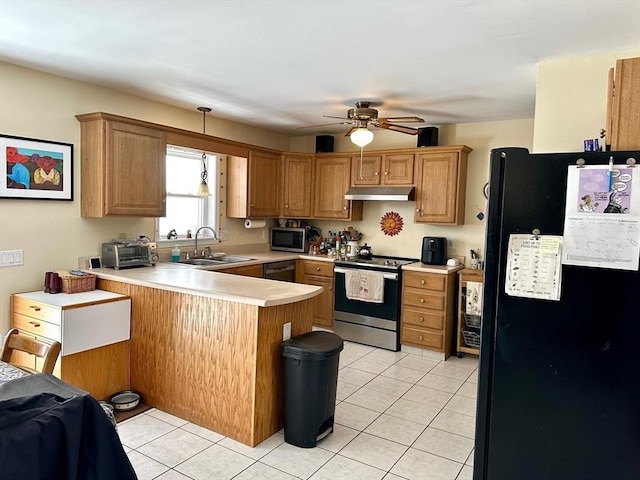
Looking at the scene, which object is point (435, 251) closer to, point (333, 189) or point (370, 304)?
point (370, 304)

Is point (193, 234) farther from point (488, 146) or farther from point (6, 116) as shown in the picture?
point (488, 146)

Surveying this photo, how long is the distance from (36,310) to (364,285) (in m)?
3.05

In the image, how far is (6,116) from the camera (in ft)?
10.5

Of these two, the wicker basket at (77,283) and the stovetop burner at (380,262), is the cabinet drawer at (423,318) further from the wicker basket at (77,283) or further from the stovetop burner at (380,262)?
the wicker basket at (77,283)

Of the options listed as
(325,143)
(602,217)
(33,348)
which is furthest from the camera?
(325,143)

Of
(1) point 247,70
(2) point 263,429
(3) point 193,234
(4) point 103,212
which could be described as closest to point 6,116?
(4) point 103,212

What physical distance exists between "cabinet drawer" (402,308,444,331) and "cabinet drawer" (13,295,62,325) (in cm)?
320

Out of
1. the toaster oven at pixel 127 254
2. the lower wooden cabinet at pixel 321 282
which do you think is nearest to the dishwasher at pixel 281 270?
the lower wooden cabinet at pixel 321 282

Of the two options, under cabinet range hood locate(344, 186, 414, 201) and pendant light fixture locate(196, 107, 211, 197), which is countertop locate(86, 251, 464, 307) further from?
under cabinet range hood locate(344, 186, 414, 201)

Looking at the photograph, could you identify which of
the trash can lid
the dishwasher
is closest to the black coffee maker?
the dishwasher

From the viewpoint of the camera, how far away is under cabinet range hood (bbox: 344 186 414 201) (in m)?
4.86

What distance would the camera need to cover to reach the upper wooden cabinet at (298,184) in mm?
5555

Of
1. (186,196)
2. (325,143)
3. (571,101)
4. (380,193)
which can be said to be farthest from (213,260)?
(571,101)

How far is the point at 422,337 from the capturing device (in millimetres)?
4566
